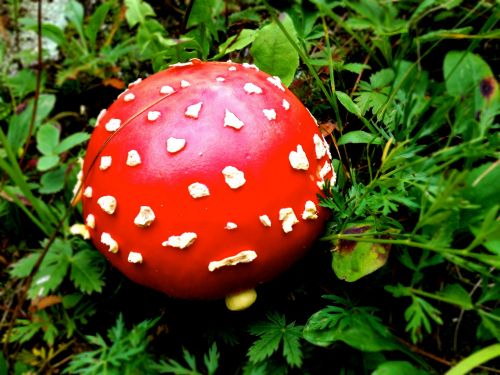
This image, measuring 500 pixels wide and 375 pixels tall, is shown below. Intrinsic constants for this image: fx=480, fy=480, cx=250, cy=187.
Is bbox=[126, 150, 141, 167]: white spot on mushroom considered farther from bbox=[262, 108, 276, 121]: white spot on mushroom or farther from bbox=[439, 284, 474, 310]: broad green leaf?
bbox=[439, 284, 474, 310]: broad green leaf

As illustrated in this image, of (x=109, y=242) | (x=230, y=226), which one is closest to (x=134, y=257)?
(x=109, y=242)

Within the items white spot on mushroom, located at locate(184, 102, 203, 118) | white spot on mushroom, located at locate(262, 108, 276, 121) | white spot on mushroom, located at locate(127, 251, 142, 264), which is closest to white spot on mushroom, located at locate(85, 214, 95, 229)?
white spot on mushroom, located at locate(127, 251, 142, 264)

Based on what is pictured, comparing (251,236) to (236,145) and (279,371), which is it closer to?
(236,145)

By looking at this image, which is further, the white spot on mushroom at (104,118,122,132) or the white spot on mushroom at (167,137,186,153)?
the white spot on mushroom at (104,118,122,132)

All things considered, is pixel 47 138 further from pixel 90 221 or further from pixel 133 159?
pixel 133 159

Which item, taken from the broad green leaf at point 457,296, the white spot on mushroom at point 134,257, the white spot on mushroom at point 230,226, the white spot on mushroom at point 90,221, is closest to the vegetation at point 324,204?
the broad green leaf at point 457,296

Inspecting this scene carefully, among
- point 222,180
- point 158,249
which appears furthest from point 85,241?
point 222,180

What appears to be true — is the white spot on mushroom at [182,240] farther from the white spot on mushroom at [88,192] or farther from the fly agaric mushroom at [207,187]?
the white spot on mushroom at [88,192]

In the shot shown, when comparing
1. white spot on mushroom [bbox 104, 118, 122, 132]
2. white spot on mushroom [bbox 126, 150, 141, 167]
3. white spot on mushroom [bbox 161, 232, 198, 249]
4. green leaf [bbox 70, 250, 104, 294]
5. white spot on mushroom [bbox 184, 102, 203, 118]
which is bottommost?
green leaf [bbox 70, 250, 104, 294]
